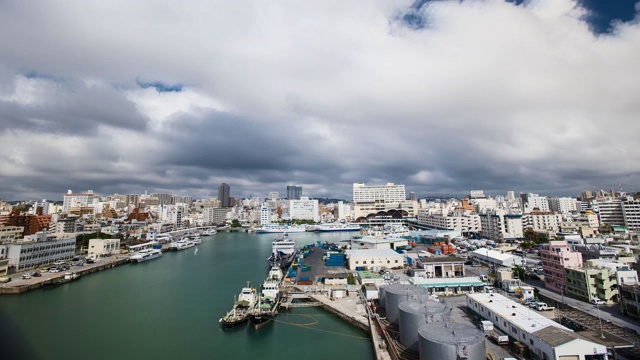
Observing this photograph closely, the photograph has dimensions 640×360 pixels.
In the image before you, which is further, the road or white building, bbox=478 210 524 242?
white building, bbox=478 210 524 242

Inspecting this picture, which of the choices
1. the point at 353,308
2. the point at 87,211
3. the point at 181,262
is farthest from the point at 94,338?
the point at 87,211

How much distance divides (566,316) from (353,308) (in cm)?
557

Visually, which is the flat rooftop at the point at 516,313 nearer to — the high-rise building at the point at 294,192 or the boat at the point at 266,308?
the boat at the point at 266,308

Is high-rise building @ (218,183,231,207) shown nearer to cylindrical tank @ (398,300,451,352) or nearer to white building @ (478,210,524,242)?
white building @ (478,210,524,242)

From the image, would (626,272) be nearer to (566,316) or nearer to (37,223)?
(566,316)

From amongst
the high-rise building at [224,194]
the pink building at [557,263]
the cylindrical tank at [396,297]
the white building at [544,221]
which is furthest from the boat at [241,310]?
the high-rise building at [224,194]

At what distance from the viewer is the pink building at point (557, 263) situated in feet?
34.8

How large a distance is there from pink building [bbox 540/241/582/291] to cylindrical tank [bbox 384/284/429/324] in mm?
5592

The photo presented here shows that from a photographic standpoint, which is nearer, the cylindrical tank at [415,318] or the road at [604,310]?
the cylindrical tank at [415,318]

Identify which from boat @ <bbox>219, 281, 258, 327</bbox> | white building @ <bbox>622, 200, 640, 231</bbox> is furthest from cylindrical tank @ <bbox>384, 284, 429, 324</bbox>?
white building @ <bbox>622, 200, 640, 231</bbox>

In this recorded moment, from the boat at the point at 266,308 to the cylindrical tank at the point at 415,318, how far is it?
431cm

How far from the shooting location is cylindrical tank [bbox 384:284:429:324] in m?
8.08

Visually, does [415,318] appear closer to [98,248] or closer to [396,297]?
[396,297]

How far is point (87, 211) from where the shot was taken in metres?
46.8
